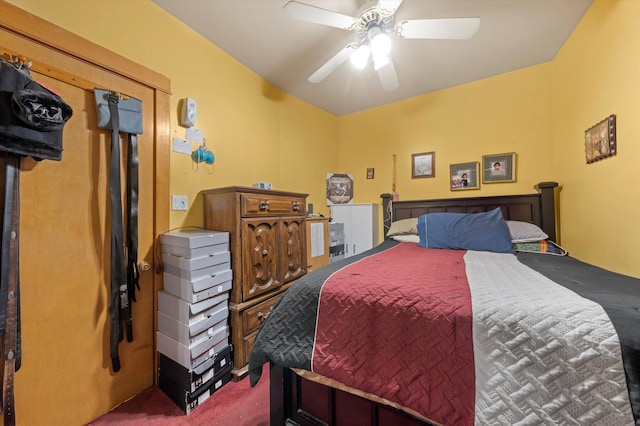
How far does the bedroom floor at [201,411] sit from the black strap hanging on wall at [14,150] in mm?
464

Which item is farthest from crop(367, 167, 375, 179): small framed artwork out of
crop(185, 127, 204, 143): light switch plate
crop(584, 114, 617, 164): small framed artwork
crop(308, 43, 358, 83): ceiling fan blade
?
crop(185, 127, 204, 143): light switch plate

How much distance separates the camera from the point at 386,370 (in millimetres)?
863

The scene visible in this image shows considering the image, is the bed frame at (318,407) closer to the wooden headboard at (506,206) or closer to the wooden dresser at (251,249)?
the wooden dresser at (251,249)

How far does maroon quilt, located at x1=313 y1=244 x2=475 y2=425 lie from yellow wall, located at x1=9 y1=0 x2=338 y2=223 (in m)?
1.38

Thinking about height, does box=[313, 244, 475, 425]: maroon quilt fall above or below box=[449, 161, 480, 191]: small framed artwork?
below

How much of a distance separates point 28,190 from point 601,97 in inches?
129

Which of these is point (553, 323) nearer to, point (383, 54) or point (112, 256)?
point (383, 54)

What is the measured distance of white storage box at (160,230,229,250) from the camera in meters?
1.42

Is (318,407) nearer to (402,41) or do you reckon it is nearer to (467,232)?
(467,232)

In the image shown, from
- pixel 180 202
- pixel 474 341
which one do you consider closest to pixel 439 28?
pixel 474 341

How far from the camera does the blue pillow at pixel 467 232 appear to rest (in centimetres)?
191

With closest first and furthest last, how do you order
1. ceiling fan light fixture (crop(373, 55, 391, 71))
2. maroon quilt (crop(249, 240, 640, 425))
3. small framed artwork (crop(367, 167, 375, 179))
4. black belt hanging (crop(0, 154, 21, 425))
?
maroon quilt (crop(249, 240, 640, 425)) < black belt hanging (crop(0, 154, 21, 425)) < ceiling fan light fixture (crop(373, 55, 391, 71)) < small framed artwork (crop(367, 167, 375, 179))

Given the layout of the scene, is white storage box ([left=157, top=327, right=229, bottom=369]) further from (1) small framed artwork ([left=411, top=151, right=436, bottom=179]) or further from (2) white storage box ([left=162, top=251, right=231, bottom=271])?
(1) small framed artwork ([left=411, top=151, right=436, bottom=179])

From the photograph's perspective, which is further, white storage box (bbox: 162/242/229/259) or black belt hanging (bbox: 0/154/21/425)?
white storage box (bbox: 162/242/229/259)
